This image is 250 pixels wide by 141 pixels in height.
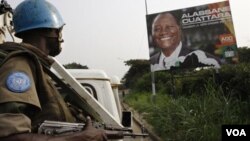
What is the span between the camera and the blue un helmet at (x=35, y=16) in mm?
2018

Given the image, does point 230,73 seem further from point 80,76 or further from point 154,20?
point 80,76

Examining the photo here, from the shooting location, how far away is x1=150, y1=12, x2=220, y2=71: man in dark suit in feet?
40.6

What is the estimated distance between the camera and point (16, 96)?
4.63 ft

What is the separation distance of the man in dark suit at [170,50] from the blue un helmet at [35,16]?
10.5 meters

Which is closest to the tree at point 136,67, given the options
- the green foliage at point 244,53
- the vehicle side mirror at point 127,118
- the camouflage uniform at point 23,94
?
the green foliage at point 244,53

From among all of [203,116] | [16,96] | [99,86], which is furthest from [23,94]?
[203,116]

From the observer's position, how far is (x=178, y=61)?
41.0 ft

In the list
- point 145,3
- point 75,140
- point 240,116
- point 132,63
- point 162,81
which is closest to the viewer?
point 75,140

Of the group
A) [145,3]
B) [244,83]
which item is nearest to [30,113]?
[244,83]

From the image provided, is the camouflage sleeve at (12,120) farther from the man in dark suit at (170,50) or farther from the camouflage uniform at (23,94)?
the man in dark suit at (170,50)

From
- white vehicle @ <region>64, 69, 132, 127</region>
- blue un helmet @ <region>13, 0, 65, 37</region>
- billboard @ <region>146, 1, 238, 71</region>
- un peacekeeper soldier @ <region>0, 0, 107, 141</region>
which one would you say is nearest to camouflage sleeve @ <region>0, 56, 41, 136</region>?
un peacekeeper soldier @ <region>0, 0, 107, 141</region>

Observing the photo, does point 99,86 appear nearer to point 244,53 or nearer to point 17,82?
point 17,82

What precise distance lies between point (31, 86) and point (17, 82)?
0.22 ft

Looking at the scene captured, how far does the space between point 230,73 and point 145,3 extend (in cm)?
650
